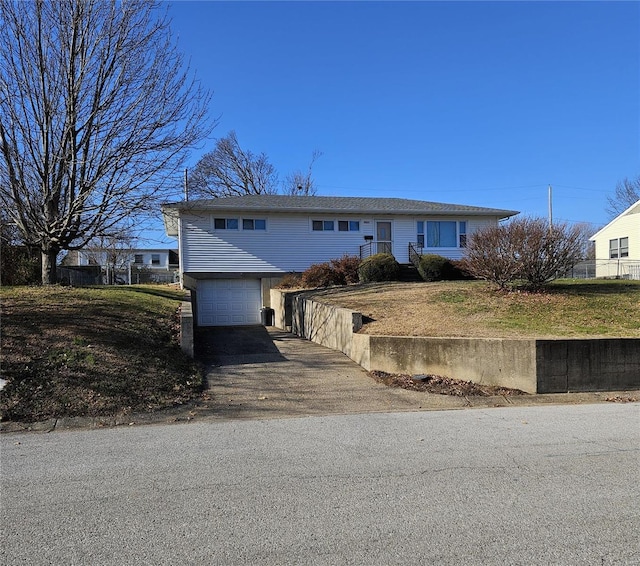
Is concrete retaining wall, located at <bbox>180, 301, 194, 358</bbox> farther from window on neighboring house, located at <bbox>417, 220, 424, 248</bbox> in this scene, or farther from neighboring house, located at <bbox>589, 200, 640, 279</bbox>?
neighboring house, located at <bbox>589, 200, 640, 279</bbox>

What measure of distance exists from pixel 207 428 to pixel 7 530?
2844 millimetres

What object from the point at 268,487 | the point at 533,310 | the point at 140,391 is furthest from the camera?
the point at 533,310

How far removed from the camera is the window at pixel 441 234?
2453 cm

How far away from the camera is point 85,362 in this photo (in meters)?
8.05

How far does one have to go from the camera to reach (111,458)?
497 cm

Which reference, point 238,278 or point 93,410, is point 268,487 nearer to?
point 93,410

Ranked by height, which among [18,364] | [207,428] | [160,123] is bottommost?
[207,428]

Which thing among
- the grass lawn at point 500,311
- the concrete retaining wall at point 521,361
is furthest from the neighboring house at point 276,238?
the concrete retaining wall at point 521,361

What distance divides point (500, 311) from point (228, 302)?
1427 centimetres

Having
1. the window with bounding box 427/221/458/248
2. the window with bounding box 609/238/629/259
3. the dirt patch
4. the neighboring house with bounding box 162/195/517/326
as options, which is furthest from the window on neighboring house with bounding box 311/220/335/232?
the window with bounding box 609/238/629/259

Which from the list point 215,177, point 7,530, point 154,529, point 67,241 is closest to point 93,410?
point 7,530

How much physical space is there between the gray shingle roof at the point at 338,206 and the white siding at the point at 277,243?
46 centimetres

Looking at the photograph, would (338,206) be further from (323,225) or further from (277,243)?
(277,243)

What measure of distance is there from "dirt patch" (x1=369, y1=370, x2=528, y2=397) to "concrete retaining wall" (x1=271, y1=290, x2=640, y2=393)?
0.17 metres
